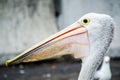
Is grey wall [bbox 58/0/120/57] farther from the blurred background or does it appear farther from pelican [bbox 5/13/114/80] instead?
pelican [bbox 5/13/114/80]

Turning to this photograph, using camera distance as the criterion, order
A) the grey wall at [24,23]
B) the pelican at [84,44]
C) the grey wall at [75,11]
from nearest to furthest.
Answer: the pelican at [84,44]
the grey wall at [75,11]
the grey wall at [24,23]

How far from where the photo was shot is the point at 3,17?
36.0ft

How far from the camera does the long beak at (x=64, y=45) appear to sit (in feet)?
11.8

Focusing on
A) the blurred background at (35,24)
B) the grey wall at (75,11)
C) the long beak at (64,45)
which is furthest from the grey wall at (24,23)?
the long beak at (64,45)

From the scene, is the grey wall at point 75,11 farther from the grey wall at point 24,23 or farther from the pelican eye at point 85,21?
the pelican eye at point 85,21

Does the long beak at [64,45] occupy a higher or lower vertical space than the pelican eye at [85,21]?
lower

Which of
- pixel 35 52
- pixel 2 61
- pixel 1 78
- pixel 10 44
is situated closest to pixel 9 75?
pixel 1 78

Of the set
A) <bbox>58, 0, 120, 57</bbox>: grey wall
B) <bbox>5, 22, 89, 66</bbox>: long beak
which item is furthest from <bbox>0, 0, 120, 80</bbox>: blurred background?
<bbox>5, 22, 89, 66</bbox>: long beak

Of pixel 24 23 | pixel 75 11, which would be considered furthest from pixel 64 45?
pixel 24 23

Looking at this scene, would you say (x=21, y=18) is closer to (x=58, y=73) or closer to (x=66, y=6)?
(x=66, y=6)

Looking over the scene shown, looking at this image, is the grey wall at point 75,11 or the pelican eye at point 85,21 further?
the grey wall at point 75,11

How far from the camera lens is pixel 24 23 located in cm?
1111

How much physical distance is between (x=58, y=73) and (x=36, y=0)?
2873mm

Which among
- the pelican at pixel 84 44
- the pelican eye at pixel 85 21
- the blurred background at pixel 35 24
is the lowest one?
the blurred background at pixel 35 24
